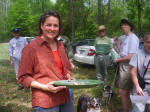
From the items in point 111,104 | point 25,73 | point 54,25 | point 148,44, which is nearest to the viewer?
point 25,73

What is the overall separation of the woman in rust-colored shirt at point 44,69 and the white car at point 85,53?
5.58 m

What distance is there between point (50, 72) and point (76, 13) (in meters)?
22.8

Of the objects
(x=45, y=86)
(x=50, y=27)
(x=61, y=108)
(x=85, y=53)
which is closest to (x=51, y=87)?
(x=45, y=86)

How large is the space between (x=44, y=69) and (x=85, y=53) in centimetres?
599

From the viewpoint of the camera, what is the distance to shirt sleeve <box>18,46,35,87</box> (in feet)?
4.81

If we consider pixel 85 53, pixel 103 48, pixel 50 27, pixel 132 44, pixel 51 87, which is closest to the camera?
pixel 51 87

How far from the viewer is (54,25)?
1.59 metres

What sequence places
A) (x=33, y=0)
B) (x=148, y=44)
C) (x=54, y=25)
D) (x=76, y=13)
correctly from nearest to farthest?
(x=54, y=25) < (x=148, y=44) < (x=76, y=13) < (x=33, y=0)

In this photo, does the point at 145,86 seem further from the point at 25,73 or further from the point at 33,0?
the point at 33,0

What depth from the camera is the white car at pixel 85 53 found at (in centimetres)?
721

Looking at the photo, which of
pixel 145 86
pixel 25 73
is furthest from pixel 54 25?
pixel 145 86

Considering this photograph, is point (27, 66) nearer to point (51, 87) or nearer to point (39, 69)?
point (39, 69)

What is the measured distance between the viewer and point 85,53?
7441 millimetres

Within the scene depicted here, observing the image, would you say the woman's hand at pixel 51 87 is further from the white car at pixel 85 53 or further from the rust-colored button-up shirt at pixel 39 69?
the white car at pixel 85 53
